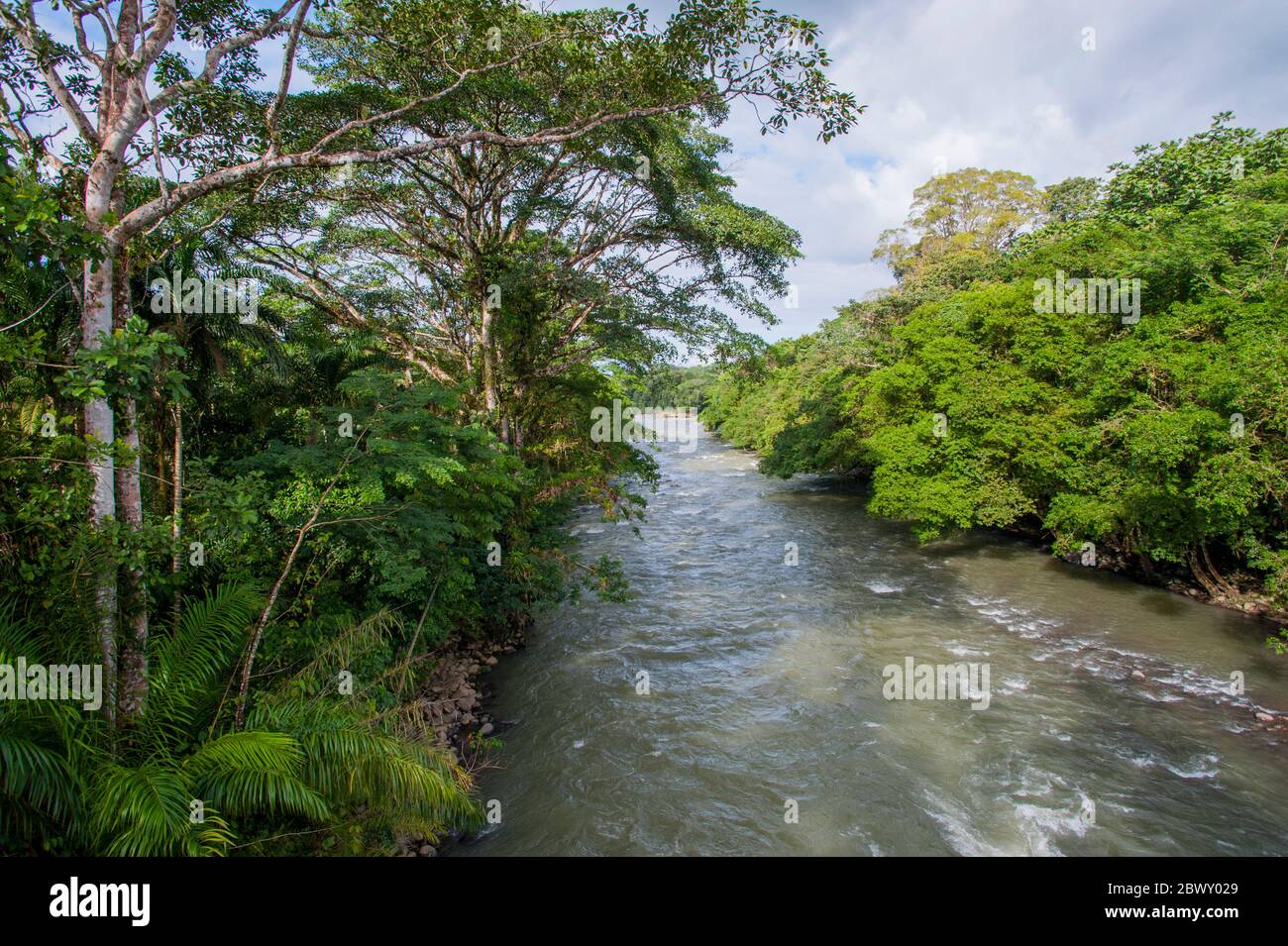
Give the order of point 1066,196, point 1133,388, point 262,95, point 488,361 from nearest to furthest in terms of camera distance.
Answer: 1. point 262,95
2. point 488,361
3. point 1133,388
4. point 1066,196

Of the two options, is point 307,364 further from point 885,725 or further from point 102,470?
point 885,725

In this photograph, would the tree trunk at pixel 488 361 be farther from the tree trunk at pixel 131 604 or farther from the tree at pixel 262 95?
the tree trunk at pixel 131 604

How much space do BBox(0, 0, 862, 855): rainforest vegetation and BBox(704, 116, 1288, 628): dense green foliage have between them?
588 centimetres

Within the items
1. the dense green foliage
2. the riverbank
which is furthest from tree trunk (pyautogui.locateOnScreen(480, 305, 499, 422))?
the riverbank

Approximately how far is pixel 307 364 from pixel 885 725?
1469 centimetres

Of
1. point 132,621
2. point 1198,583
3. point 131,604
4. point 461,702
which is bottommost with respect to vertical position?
point 461,702

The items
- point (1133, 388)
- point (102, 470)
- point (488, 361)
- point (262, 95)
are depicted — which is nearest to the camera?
point (102, 470)

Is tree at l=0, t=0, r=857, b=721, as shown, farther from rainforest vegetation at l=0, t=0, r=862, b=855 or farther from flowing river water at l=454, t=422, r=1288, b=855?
flowing river water at l=454, t=422, r=1288, b=855

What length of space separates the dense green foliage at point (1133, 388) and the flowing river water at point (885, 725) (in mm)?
1905

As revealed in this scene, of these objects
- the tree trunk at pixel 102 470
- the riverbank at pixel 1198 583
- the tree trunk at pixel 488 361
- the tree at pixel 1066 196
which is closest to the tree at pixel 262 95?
the tree trunk at pixel 102 470

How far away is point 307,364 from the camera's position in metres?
14.1

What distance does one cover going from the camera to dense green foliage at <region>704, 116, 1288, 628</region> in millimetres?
10297

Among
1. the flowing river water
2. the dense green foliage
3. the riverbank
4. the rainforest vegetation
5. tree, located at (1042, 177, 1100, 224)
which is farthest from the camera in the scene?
tree, located at (1042, 177, 1100, 224)

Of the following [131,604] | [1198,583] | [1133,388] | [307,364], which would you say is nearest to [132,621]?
[131,604]
